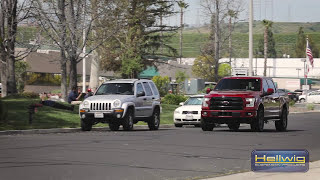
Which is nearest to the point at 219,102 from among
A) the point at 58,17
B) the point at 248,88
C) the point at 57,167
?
the point at 248,88

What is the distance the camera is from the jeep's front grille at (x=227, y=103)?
2847cm

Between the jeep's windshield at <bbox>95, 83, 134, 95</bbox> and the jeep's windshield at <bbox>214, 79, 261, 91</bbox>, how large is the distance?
11.6 ft

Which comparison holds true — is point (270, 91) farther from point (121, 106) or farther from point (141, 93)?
point (121, 106)

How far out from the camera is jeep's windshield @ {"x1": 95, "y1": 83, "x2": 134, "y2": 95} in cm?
2998

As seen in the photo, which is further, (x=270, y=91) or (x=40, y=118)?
(x=40, y=118)

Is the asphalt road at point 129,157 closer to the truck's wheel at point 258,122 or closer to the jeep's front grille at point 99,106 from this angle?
the truck's wheel at point 258,122

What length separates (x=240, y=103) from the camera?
28438 millimetres

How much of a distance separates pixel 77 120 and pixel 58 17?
44.9 feet

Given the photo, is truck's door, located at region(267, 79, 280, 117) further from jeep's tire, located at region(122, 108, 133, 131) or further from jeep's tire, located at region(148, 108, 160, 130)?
jeep's tire, located at region(122, 108, 133, 131)

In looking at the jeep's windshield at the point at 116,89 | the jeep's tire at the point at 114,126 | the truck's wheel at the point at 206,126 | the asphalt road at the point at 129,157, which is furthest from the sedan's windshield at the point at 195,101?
the asphalt road at the point at 129,157

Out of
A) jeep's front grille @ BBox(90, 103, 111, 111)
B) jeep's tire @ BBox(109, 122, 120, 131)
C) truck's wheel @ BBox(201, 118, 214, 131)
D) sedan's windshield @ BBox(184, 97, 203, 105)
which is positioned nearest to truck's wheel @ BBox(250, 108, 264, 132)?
truck's wheel @ BBox(201, 118, 214, 131)

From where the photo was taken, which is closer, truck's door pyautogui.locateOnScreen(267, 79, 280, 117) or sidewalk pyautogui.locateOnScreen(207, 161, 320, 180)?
sidewalk pyautogui.locateOnScreen(207, 161, 320, 180)

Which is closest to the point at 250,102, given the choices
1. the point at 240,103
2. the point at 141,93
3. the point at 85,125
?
the point at 240,103

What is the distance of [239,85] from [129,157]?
14.2 meters
